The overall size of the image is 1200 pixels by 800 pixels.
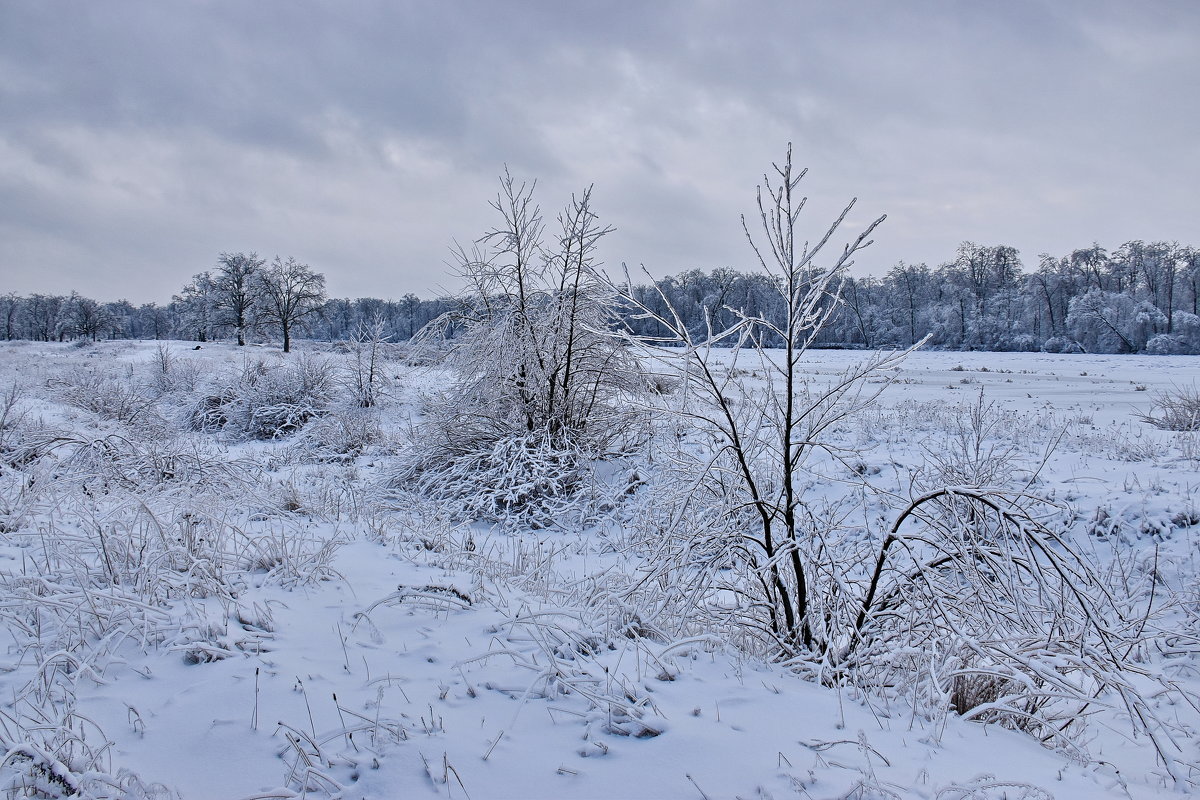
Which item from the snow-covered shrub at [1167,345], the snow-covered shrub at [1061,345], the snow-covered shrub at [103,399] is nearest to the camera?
the snow-covered shrub at [103,399]

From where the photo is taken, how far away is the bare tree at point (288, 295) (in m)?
42.2

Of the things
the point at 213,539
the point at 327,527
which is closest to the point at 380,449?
the point at 327,527

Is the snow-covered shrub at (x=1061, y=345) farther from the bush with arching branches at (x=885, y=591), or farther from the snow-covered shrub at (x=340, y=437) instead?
the bush with arching branches at (x=885, y=591)

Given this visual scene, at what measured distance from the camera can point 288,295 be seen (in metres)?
42.8

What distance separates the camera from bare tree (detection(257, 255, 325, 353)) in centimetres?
4219

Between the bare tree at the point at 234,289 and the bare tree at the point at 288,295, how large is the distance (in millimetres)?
4575

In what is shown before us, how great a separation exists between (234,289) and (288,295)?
26.8 feet

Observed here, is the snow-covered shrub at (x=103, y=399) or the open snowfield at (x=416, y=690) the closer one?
the open snowfield at (x=416, y=690)

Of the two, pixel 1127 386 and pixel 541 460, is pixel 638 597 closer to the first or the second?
pixel 541 460

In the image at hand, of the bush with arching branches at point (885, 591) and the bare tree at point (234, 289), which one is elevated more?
the bare tree at point (234, 289)

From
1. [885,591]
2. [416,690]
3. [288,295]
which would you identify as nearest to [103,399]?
[416,690]

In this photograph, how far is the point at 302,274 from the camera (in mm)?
43500

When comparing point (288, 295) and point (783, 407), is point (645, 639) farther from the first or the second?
point (288, 295)

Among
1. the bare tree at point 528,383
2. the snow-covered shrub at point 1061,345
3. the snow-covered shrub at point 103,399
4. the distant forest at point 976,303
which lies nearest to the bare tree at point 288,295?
the distant forest at point 976,303
